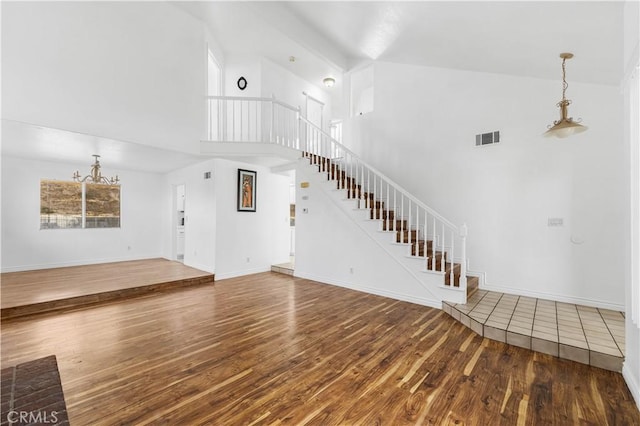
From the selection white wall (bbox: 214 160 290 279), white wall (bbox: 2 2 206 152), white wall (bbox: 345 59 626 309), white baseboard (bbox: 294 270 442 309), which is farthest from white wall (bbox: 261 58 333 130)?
white baseboard (bbox: 294 270 442 309)

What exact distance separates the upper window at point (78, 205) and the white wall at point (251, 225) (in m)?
3.61

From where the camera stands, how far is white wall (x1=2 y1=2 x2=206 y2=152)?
3438 mm

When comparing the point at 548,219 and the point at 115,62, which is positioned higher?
the point at 115,62

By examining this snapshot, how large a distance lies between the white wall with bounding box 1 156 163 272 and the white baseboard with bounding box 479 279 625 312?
8488 millimetres

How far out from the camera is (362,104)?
7051mm

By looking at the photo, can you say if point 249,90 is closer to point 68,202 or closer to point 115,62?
point 115,62

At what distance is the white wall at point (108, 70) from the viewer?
3.44 m

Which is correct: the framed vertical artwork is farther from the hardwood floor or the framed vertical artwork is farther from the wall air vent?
the wall air vent

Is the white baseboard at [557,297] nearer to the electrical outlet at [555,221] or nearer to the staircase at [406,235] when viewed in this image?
the staircase at [406,235]

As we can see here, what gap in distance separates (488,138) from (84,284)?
7.48 meters

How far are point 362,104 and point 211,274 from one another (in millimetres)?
5551

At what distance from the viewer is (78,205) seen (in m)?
6.64

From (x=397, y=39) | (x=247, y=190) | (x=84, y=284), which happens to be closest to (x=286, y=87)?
(x=247, y=190)

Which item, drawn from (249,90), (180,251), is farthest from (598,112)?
(180,251)
